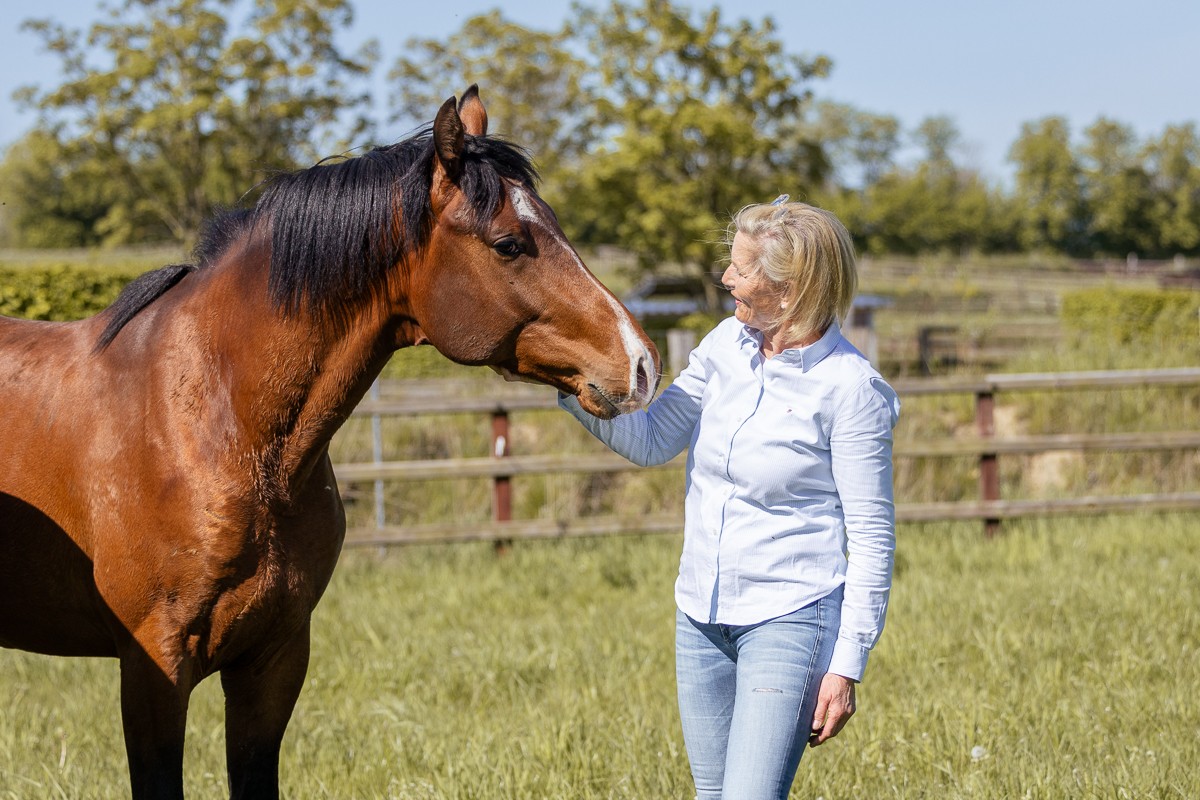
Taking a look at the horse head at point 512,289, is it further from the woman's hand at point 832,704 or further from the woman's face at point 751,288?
the woman's hand at point 832,704

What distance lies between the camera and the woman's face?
2.26m

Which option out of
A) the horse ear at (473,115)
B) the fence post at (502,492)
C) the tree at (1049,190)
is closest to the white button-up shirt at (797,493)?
the horse ear at (473,115)

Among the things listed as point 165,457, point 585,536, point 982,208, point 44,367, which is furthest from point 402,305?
point 982,208

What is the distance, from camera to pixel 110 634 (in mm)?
2520

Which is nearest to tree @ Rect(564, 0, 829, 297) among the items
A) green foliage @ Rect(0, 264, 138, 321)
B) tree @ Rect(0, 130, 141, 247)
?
green foliage @ Rect(0, 264, 138, 321)

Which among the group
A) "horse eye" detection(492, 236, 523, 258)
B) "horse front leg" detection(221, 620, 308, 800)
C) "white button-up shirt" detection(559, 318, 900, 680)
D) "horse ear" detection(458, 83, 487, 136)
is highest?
"horse ear" detection(458, 83, 487, 136)

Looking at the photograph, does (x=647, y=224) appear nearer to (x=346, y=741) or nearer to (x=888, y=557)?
(x=346, y=741)

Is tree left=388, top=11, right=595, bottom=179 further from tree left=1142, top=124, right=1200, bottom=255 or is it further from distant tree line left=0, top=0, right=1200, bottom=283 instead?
tree left=1142, top=124, right=1200, bottom=255

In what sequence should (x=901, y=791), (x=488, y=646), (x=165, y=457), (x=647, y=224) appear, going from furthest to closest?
1. (x=647, y=224)
2. (x=488, y=646)
3. (x=901, y=791)
4. (x=165, y=457)

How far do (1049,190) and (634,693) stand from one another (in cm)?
6635

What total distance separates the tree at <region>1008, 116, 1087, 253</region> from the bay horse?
66572mm

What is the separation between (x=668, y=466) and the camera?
777cm

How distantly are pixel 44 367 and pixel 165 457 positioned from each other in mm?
526

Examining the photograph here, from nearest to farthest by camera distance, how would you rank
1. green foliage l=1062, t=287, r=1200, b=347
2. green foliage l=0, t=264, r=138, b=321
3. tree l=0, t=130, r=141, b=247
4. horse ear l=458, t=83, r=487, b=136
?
horse ear l=458, t=83, r=487, b=136, green foliage l=0, t=264, r=138, b=321, green foliage l=1062, t=287, r=1200, b=347, tree l=0, t=130, r=141, b=247
